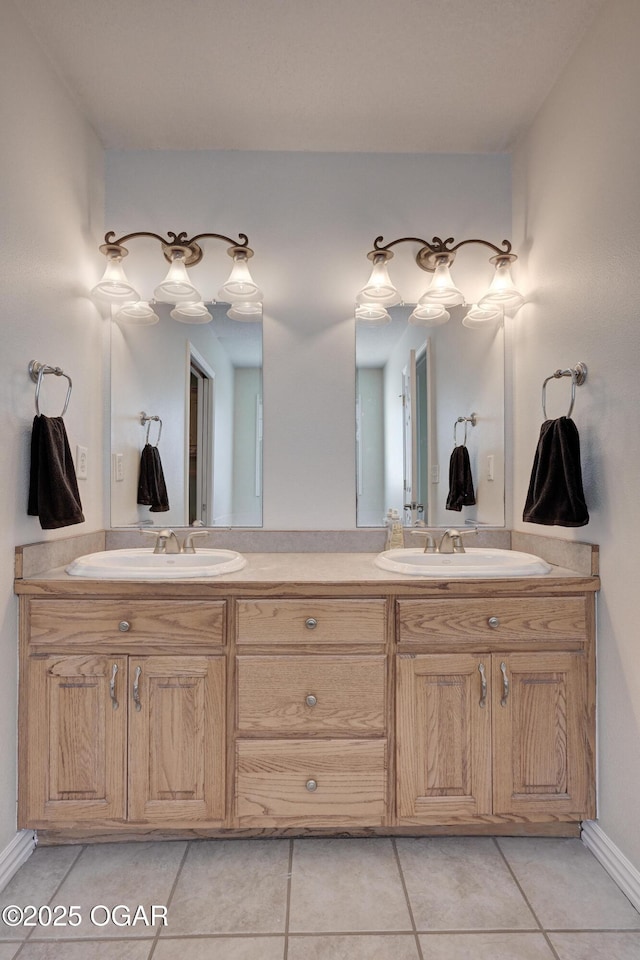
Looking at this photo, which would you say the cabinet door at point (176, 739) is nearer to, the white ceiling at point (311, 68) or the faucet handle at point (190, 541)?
the faucet handle at point (190, 541)

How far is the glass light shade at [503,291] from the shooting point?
2.13 m

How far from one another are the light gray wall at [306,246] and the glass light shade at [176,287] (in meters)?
0.11

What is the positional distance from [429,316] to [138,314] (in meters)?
1.16

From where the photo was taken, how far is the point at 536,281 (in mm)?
2074

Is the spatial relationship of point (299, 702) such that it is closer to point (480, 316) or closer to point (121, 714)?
point (121, 714)

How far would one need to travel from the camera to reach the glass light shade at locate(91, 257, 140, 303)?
2068 mm

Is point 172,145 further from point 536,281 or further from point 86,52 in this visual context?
point 536,281

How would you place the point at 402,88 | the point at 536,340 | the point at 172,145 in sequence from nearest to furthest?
the point at 402,88
the point at 536,340
the point at 172,145

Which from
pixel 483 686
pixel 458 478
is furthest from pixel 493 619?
pixel 458 478

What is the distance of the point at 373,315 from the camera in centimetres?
223

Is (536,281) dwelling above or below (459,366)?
above

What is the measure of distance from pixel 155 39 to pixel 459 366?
1.50 m

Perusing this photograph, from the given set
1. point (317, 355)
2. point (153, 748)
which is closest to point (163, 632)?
point (153, 748)

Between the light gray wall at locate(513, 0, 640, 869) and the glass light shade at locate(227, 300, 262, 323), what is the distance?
1086 millimetres
